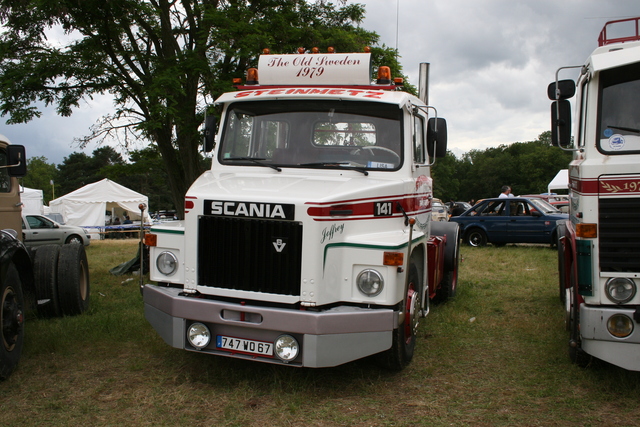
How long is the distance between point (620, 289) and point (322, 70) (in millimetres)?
3461

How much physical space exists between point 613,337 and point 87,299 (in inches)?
253

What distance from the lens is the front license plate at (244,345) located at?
4.61m

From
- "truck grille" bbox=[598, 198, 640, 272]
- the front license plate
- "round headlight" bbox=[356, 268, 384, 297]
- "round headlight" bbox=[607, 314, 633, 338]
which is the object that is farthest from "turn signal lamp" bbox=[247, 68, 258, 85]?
"round headlight" bbox=[607, 314, 633, 338]

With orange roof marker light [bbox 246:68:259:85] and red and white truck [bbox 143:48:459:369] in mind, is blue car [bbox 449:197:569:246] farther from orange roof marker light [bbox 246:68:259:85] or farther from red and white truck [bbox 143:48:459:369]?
orange roof marker light [bbox 246:68:259:85]

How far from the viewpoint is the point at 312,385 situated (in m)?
4.96

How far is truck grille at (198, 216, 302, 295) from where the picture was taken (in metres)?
4.55

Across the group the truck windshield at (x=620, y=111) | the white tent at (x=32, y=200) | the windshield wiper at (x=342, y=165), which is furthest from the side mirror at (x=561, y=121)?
the white tent at (x=32, y=200)

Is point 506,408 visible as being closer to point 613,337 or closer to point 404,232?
point 613,337

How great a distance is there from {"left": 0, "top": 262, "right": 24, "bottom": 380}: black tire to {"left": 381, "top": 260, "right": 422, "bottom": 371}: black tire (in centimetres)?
318

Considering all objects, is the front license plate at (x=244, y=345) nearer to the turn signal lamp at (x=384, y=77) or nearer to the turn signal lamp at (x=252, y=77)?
the turn signal lamp at (x=252, y=77)

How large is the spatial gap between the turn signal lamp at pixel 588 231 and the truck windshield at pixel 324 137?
172 cm

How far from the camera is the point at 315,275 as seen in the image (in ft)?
14.7

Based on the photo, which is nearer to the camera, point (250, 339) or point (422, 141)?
point (250, 339)

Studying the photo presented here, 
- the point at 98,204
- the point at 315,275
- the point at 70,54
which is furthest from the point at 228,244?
the point at 98,204
